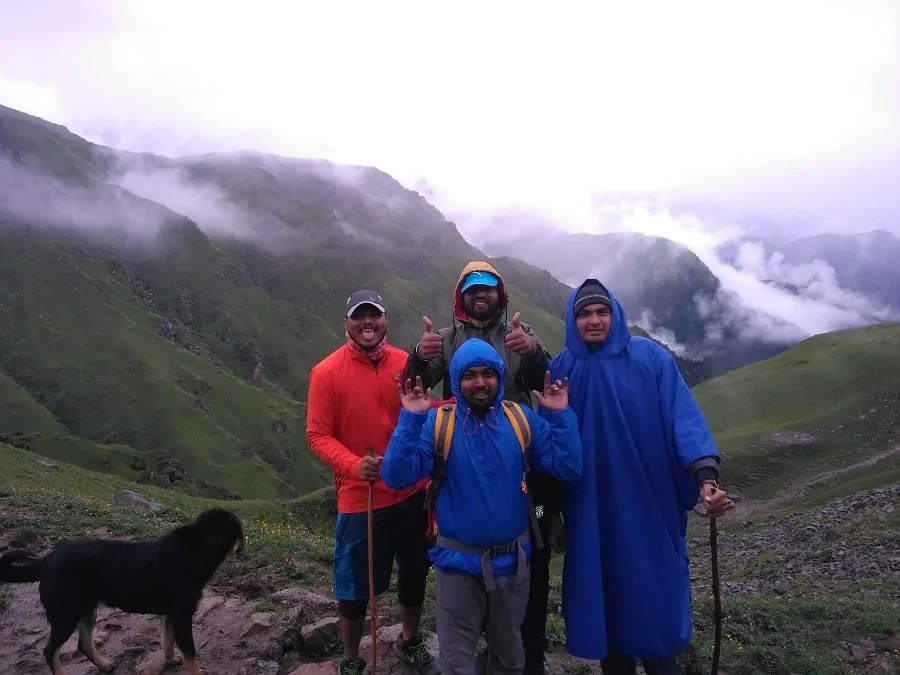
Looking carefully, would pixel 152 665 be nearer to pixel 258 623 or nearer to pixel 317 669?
pixel 258 623

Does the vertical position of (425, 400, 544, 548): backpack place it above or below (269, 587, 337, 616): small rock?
above

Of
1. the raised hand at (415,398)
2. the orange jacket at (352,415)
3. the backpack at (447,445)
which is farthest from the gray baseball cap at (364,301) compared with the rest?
the backpack at (447,445)

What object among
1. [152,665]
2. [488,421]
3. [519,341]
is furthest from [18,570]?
[519,341]

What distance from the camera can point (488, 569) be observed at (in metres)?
4.96

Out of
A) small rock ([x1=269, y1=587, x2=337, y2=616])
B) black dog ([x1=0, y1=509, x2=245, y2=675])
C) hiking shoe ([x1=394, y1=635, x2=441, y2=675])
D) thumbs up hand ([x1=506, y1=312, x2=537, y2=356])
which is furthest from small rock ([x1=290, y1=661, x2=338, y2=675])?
thumbs up hand ([x1=506, y1=312, x2=537, y2=356])

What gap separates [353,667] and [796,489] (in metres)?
39.8

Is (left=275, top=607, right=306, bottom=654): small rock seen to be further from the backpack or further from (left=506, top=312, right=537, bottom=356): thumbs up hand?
(left=506, top=312, right=537, bottom=356): thumbs up hand

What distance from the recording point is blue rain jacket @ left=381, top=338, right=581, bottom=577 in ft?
16.5

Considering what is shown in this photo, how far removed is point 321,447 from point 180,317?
613 feet

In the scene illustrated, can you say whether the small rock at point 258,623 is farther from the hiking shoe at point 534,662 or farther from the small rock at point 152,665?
the hiking shoe at point 534,662

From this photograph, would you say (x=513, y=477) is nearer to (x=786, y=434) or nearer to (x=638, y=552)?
(x=638, y=552)

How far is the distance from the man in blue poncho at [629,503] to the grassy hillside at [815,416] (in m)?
35.0

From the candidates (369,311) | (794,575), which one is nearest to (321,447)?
(369,311)

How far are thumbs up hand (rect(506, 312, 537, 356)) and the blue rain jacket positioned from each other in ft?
1.69
